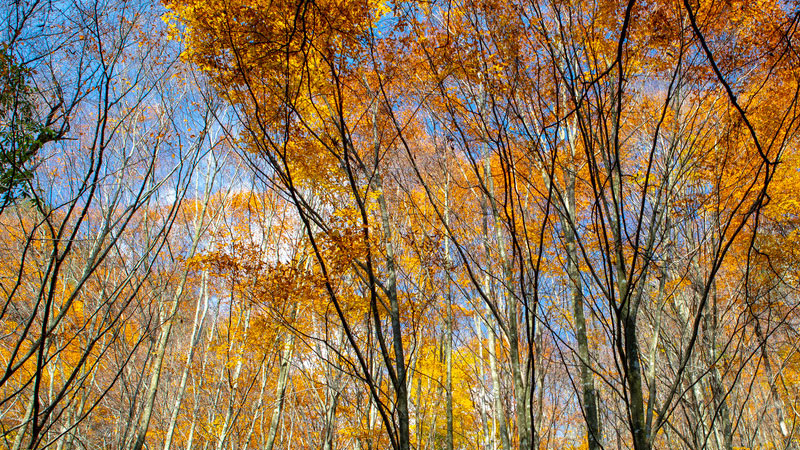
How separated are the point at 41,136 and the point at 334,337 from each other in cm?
608

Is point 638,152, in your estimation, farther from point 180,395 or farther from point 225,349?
point 180,395

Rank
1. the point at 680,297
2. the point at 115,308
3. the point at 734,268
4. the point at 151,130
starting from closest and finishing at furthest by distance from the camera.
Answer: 1. the point at 680,297
2. the point at 151,130
3. the point at 115,308
4. the point at 734,268

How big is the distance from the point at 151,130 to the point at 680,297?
771 centimetres

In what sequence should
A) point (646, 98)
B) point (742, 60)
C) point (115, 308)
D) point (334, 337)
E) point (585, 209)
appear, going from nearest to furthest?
point (742, 60) → point (646, 98) → point (585, 209) → point (115, 308) → point (334, 337)

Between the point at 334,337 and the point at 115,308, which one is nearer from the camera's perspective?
the point at 115,308

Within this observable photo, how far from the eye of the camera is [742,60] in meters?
3.99

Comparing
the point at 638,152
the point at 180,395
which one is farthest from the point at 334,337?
the point at 638,152

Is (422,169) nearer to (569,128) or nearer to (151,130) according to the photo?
(569,128)

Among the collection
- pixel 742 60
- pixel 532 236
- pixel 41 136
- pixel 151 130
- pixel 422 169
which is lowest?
pixel 41 136

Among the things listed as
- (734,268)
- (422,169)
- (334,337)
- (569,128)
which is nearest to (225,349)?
(334,337)

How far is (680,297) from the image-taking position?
567 cm

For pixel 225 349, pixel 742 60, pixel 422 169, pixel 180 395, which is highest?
pixel 422 169

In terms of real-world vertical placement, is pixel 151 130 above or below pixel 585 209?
above

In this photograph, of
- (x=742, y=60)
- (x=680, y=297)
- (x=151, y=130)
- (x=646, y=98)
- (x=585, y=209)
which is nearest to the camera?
(x=742, y=60)
